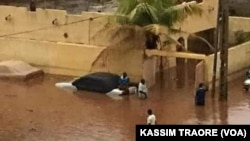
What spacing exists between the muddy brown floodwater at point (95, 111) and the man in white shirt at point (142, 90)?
226 mm

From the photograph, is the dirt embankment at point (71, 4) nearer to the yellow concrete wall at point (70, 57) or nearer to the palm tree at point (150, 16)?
the yellow concrete wall at point (70, 57)

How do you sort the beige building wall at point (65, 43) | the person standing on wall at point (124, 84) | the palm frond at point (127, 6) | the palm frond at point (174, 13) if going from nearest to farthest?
the person standing on wall at point (124, 84) < the palm frond at point (174, 13) < the palm frond at point (127, 6) < the beige building wall at point (65, 43)

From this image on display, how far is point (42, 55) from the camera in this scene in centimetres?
3219

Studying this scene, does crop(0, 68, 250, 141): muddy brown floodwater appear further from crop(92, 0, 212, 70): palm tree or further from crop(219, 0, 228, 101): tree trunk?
crop(92, 0, 212, 70): palm tree

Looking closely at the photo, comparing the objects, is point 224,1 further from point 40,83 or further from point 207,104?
point 40,83

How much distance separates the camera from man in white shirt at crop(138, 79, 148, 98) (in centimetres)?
2738

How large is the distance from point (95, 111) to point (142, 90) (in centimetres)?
212

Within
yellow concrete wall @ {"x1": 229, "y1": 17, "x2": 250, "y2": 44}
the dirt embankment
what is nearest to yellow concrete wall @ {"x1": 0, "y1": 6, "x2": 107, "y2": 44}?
yellow concrete wall @ {"x1": 229, "y1": 17, "x2": 250, "y2": 44}

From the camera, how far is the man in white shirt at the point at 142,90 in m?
27.4

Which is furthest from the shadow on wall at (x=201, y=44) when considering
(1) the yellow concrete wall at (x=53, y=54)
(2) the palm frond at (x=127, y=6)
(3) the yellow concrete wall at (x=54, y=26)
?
(2) the palm frond at (x=127, y=6)

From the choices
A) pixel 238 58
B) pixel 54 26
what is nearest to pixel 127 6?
pixel 54 26

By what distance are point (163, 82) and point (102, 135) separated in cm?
726

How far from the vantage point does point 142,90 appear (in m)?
27.5

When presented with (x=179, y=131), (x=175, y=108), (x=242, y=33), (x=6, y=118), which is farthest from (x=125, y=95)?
(x=179, y=131)
